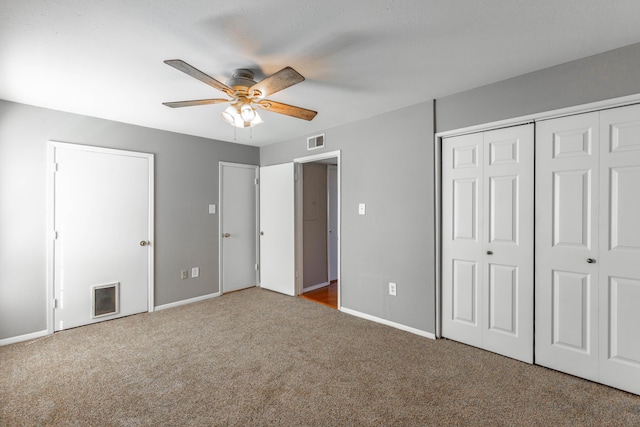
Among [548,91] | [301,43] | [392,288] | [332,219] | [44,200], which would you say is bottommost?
[392,288]

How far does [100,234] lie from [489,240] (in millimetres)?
4161

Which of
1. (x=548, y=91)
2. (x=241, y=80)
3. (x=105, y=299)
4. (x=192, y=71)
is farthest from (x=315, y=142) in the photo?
(x=105, y=299)

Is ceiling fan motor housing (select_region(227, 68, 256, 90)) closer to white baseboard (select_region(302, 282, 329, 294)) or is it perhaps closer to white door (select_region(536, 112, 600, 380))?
white door (select_region(536, 112, 600, 380))

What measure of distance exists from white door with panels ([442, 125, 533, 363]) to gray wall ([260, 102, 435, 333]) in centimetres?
19

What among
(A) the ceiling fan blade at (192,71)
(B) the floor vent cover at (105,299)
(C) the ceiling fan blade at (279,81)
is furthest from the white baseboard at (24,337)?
(C) the ceiling fan blade at (279,81)

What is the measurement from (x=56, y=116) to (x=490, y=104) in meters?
4.36

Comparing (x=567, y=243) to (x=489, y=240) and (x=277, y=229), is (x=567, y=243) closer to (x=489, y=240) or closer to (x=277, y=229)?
(x=489, y=240)

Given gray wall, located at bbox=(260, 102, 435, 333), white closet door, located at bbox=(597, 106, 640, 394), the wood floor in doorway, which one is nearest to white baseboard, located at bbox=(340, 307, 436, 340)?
gray wall, located at bbox=(260, 102, 435, 333)

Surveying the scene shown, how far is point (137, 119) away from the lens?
351 cm

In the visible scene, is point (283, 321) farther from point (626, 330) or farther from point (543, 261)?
point (626, 330)

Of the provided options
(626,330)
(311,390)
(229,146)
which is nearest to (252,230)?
(229,146)

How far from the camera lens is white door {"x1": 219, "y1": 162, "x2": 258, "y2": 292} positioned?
15.1ft

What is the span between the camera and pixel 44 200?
10.2 ft

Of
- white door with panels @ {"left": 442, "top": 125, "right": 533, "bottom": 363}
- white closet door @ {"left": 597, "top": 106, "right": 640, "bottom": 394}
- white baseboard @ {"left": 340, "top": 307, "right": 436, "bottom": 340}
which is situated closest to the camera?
white closet door @ {"left": 597, "top": 106, "right": 640, "bottom": 394}
